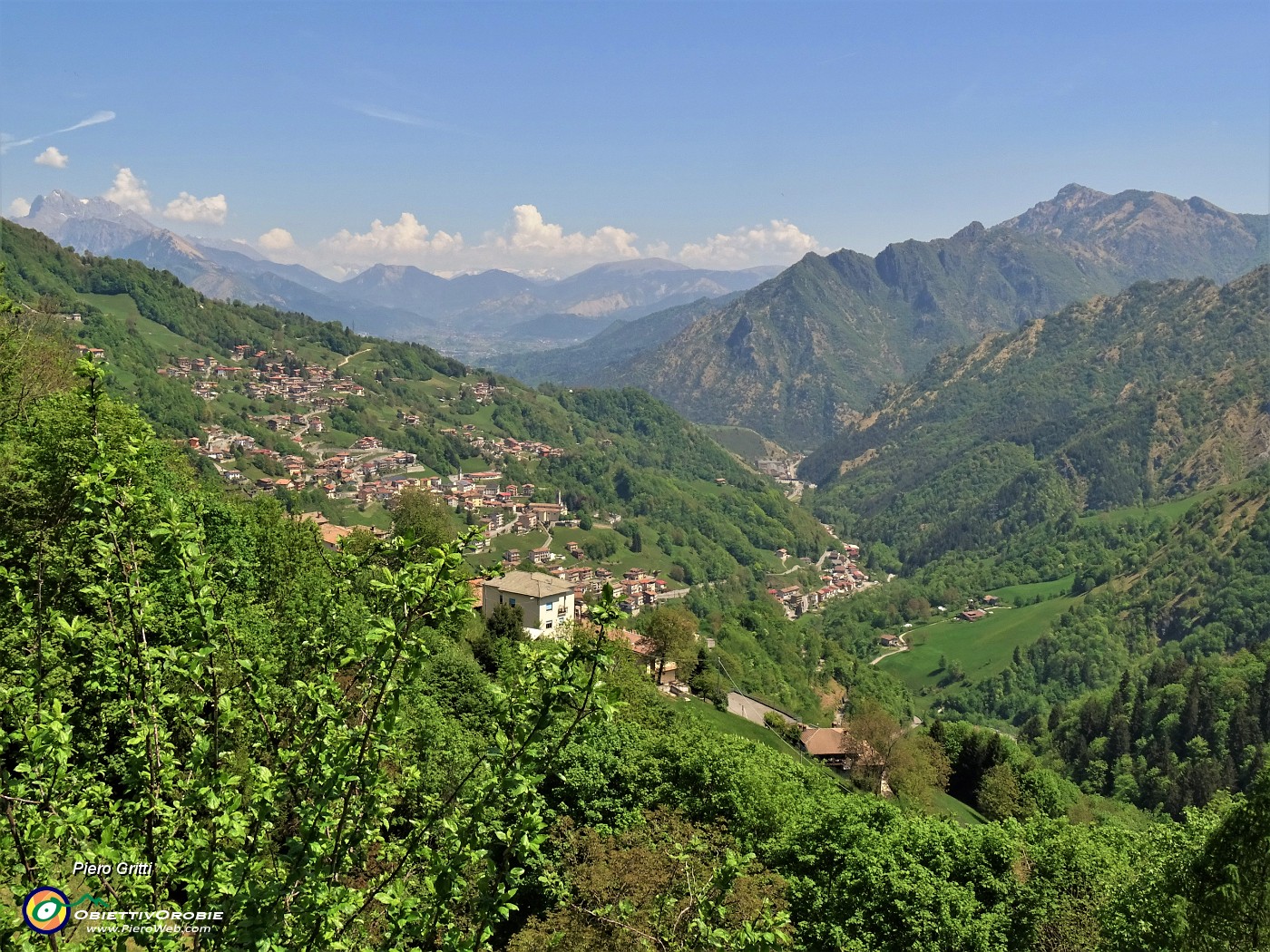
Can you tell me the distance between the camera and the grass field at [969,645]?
13938cm

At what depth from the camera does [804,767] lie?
3725cm

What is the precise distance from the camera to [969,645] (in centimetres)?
15362

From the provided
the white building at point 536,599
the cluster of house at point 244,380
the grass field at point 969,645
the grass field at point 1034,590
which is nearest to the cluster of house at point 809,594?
the grass field at point 969,645

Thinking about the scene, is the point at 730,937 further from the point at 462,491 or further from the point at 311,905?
the point at 462,491

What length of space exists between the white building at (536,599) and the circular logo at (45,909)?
155 ft

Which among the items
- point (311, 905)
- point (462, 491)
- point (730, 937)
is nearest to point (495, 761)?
point (311, 905)

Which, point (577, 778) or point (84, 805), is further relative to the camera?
point (577, 778)

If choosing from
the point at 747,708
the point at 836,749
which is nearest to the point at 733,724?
the point at 836,749

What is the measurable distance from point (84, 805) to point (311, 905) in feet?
9.39

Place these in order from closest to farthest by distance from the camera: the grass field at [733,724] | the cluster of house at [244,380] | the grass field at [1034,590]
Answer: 1. the grass field at [733,724]
2. the cluster of house at [244,380]
3. the grass field at [1034,590]

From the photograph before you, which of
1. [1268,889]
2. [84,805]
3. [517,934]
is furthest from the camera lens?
[517,934]

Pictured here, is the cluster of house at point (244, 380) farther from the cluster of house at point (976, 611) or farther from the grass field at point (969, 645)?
the cluster of house at point (976, 611)

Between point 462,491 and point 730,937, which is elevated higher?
point 730,937

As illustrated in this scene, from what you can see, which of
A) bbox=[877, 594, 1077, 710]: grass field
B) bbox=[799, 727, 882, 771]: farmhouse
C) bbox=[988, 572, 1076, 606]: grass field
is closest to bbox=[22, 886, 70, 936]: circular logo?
bbox=[799, 727, 882, 771]: farmhouse
